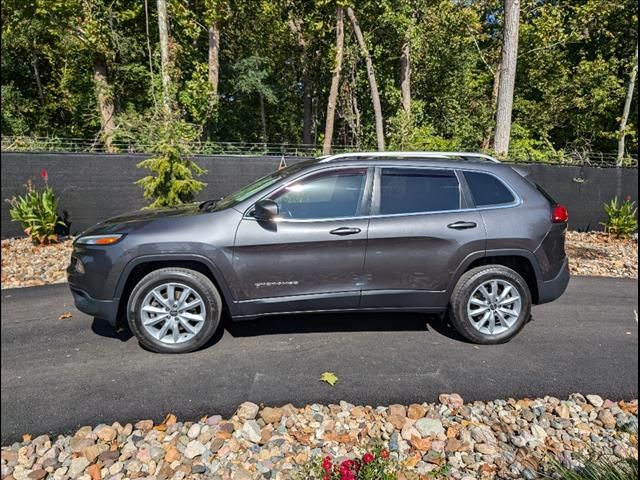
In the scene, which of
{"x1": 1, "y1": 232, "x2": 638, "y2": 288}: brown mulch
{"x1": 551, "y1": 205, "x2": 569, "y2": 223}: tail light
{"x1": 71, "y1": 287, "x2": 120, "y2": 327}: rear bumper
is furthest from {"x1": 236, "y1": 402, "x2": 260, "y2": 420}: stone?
{"x1": 1, "y1": 232, "x2": 638, "y2": 288}: brown mulch

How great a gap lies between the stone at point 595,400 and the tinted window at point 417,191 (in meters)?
1.81

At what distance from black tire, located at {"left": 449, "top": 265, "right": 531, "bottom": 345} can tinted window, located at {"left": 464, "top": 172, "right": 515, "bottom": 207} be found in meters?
0.61

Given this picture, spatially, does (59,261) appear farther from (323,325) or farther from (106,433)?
(106,433)

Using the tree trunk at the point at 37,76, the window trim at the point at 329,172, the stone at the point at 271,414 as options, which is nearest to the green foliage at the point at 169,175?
the window trim at the point at 329,172

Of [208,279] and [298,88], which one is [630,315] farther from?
[298,88]

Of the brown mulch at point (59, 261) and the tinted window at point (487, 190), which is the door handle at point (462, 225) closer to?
the tinted window at point (487, 190)

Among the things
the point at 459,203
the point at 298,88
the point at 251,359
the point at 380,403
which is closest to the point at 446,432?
the point at 380,403

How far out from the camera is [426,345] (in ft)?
12.9

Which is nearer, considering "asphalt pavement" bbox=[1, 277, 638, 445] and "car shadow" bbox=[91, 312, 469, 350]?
"asphalt pavement" bbox=[1, 277, 638, 445]

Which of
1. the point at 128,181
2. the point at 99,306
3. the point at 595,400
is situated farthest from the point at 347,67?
the point at 595,400

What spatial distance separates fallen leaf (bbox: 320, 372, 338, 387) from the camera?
3.27 m

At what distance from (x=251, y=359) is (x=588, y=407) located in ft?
8.47

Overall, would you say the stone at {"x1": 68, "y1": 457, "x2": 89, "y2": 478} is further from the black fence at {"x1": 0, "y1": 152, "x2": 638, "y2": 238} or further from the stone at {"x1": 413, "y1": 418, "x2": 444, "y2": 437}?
the black fence at {"x1": 0, "y1": 152, "x2": 638, "y2": 238}

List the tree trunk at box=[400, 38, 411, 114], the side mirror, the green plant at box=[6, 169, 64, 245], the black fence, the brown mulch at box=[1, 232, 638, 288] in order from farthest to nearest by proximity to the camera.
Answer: the tree trunk at box=[400, 38, 411, 114]
the black fence
the green plant at box=[6, 169, 64, 245]
the brown mulch at box=[1, 232, 638, 288]
the side mirror
